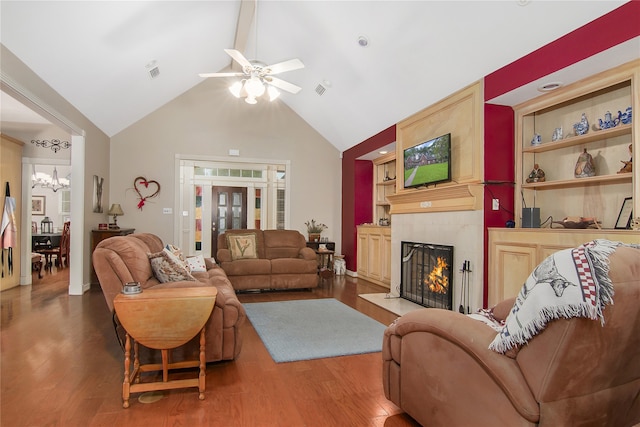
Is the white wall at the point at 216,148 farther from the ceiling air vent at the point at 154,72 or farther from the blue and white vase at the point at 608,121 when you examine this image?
the blue and white vase at the point at 608,121

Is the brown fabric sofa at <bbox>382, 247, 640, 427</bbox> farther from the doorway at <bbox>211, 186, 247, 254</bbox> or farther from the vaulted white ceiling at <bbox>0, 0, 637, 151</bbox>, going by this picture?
the doorway at <bbox>211, 186, 247, 254</bbox>

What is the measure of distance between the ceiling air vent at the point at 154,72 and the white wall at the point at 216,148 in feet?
4.50

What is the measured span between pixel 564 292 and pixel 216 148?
6.54 m

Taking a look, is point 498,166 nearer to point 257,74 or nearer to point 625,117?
point 625,117

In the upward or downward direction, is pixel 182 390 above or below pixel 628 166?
below

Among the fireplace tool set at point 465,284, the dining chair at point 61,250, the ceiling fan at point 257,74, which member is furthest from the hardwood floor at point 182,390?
the dining chair at point 61,250

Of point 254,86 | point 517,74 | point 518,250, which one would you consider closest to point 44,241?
point 254,86

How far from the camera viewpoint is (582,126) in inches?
122

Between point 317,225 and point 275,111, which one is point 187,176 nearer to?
point 275,111

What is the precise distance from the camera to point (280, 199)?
9.23 metres

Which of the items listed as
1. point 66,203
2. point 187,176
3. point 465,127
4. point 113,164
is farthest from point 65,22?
point 66,203

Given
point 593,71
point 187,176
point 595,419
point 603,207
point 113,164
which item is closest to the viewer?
point 595,419

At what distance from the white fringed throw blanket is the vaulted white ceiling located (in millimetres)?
2298

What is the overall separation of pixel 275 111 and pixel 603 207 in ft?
18.5
